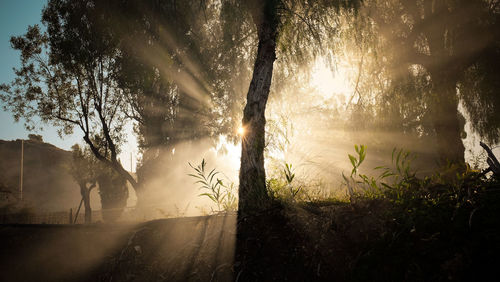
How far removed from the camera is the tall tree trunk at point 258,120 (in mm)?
2965

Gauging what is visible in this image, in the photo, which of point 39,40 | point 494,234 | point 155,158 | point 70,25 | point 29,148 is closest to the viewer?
point 494,234

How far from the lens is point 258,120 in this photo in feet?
11.6


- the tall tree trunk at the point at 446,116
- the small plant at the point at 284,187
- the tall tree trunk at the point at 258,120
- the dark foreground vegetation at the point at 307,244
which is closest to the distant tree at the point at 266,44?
the tall tree trunk at the point at 258,120

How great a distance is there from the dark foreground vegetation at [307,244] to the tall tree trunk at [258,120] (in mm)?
500

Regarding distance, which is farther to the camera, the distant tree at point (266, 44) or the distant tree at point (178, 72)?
the distant tree at point (178, 72)

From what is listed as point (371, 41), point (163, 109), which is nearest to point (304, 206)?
point (371, 41)

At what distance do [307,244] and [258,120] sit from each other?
2.08 metres

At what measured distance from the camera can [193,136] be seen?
14.6 m

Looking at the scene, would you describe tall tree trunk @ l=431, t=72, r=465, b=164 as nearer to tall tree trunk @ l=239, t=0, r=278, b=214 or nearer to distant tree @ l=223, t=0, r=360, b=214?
distant tree @ l=223, t=0, r=360, b=214

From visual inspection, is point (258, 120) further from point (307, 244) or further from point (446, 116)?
point (446, 116)

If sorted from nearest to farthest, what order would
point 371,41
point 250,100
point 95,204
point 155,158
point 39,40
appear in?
point 250,100, point 371,41, point 39,40, point 155,158, point 95,204

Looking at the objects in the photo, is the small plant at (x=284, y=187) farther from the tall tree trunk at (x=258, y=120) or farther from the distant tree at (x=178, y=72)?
the distant tree at (x=178, y=72)

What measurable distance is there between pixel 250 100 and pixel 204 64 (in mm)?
7753

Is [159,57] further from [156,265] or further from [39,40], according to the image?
[39,40]
